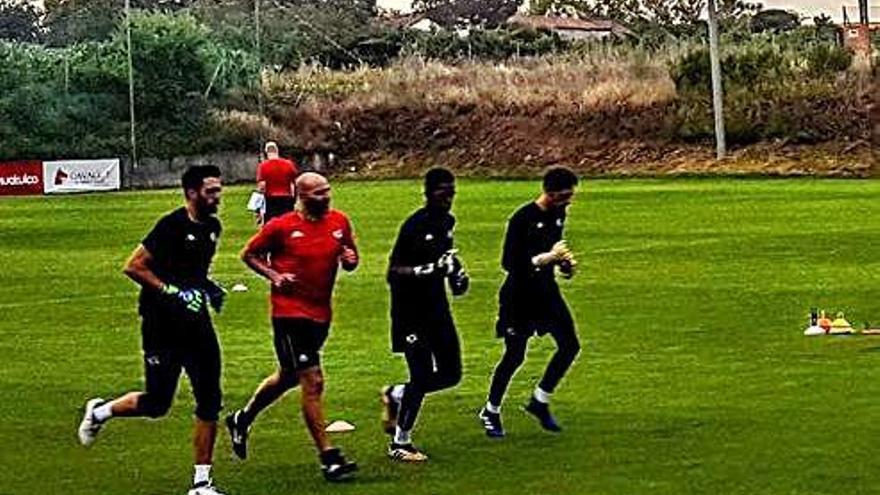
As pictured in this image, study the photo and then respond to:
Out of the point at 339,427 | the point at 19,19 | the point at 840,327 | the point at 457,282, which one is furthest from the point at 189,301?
the point at 19,19

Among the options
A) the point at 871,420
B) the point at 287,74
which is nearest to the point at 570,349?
the point at 871,420

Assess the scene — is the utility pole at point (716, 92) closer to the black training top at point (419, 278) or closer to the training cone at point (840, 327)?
the training cone at point (840, 327)

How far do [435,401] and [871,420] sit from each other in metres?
3.84

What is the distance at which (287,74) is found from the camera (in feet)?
323

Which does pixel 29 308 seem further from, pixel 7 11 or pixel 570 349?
pixel 7 11

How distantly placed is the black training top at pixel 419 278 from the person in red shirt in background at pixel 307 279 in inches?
25.6

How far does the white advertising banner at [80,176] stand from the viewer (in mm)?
76000

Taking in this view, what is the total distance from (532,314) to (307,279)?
7.37 ft

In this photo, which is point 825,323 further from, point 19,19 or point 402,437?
point 19,19

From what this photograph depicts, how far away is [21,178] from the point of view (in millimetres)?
76312

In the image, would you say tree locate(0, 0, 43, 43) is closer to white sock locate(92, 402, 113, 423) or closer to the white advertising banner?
the white advertising banner

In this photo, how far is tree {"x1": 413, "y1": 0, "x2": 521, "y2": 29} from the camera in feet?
613

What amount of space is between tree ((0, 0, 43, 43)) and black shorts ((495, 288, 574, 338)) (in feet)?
500

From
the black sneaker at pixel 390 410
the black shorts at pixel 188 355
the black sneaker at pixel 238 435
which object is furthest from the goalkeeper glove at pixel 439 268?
the black shorts at pixel 188 355
